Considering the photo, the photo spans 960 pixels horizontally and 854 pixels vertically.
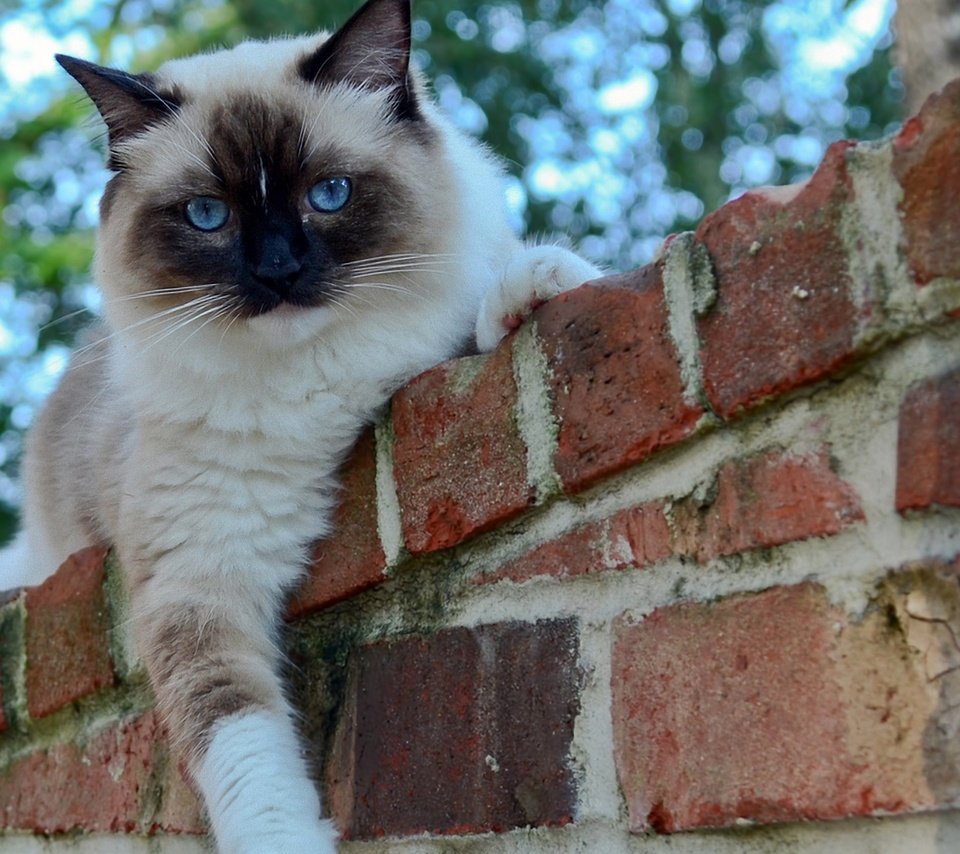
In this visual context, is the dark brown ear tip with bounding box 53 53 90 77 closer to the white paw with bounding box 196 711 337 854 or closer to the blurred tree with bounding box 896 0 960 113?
the white paw with bounding box 196 711 337 854

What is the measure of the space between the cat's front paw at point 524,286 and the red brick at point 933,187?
54 cm

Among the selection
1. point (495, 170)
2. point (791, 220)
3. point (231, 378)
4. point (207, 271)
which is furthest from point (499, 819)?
point (495, 170)

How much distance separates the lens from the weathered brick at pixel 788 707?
0.89m

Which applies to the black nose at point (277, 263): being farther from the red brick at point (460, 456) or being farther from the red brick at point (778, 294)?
the red brick at point (778, 294)

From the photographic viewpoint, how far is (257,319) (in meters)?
1.76

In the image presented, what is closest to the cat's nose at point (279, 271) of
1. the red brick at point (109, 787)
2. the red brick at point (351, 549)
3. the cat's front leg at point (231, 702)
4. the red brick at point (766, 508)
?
the red brick at point (351, 549)

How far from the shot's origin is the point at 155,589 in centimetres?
173

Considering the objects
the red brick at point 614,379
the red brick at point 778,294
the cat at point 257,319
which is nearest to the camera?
the red brick at point 778,294

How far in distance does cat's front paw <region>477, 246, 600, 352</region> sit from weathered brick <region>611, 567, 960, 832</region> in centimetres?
46

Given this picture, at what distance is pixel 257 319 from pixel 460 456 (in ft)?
1.79

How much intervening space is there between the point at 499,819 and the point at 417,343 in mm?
776

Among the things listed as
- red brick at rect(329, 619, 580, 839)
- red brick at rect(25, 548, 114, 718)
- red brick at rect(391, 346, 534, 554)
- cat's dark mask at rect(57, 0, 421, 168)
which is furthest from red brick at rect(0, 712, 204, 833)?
cat's dark mask at rect(57, 0, 421, 168)

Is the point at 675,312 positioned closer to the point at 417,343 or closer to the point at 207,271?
the point at 417,343

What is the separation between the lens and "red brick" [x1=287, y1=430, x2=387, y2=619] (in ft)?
4.87
